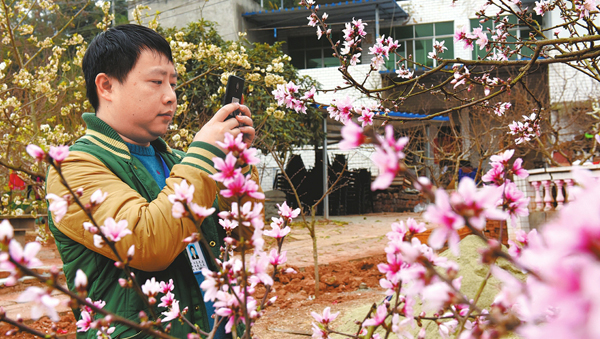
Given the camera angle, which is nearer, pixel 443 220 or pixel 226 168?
pixel 443 220

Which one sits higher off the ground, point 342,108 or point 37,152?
point 342,108

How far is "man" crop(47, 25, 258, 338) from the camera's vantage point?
133 centimetres

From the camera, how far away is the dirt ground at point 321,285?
170 inches

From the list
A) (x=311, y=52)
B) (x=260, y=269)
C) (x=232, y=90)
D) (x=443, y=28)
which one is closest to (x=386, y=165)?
(x=260, y=269)

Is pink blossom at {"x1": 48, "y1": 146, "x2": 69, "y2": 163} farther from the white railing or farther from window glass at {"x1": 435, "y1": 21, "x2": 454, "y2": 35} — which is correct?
window glass at {"x1": 435, "y1": 21, "x2": 454, "y2": 35}

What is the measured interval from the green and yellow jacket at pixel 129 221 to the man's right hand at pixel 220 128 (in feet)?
0.11

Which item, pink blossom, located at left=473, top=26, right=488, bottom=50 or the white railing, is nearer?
pink blossom, located at left=473, top=26, right=488, bottom=50

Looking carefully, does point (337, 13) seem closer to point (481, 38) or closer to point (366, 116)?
point (481, 38)

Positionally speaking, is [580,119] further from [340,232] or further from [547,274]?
[547,274]

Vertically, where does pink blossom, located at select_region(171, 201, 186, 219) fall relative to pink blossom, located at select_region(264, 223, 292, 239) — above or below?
above

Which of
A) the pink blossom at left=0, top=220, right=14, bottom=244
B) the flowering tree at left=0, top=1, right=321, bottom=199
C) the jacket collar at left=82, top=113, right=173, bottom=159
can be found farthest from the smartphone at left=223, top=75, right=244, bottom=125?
the flowering tree at left=0, top=1, right=321, bottom=199

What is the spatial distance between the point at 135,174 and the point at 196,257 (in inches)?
14.4

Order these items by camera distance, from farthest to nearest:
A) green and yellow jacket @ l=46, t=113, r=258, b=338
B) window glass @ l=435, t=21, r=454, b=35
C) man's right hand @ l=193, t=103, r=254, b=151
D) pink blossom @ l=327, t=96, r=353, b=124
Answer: window glass @ l=435, t=21, r=454, b=35, pink blossom @ l=327, t=96, r=353, b=124, man's right hand @ l=193, t=103, r=254, b=151, green and yellow jacket @ l=46, t=113, r=258, b=338

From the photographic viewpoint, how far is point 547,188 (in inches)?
295
